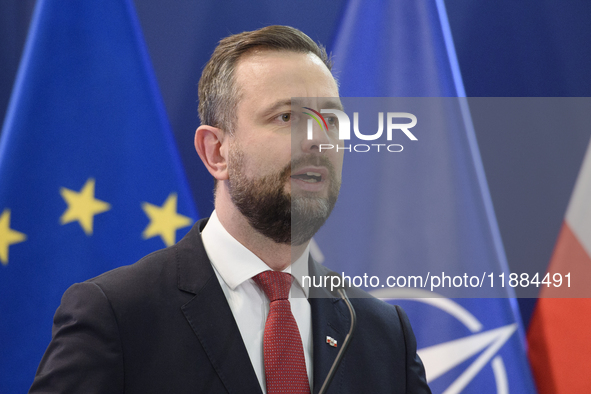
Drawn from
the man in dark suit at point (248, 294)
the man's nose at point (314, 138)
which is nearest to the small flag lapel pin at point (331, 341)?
the man in dark suit at point (248, 294)

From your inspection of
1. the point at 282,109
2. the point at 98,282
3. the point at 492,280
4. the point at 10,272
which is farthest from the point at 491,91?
the point at 10,272

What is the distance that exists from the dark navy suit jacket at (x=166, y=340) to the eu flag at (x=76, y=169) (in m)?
0.83

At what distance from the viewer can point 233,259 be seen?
152 centimetres

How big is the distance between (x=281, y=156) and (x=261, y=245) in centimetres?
27

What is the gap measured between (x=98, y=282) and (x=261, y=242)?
449 millimetres

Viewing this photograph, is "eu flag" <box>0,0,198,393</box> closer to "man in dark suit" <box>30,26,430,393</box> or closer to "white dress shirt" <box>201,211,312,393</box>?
"man in dark suit" <box>30,26,430,393</box>

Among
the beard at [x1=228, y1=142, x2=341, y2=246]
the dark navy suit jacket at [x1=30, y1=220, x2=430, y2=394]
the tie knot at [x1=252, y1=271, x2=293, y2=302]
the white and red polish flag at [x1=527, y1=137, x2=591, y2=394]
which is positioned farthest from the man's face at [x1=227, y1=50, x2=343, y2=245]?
the white and red polish flag at [x1=527, y1=137, x2=591, y2=394]

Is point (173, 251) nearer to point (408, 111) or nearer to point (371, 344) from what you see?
point (371, 344)

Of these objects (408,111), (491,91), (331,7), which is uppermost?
(331,7)

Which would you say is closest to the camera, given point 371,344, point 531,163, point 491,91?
point 371,344

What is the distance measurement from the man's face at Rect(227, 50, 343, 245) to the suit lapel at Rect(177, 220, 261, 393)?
0.20m

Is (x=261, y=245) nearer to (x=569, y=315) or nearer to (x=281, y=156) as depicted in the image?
(x=281, y=156)

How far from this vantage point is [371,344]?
1591mm

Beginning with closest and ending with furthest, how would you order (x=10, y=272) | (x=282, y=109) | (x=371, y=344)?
1. (x=282, y=109)
2. (x=371, y=344)
3. (x=10, y=272)
